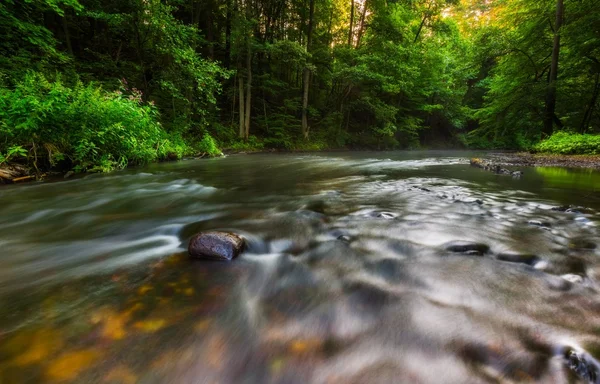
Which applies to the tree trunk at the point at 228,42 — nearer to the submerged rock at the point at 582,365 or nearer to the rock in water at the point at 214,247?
the rock in water at the point at 214,247

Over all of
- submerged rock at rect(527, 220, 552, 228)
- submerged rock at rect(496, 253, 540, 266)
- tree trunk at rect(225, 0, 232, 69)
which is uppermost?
tree trunk at rect(225, 0, 232, 69)

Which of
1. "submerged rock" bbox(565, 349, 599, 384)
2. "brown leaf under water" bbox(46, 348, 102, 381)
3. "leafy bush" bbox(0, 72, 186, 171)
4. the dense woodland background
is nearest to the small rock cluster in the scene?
the dense woodland background

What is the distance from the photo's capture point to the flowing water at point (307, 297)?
4.54 feet

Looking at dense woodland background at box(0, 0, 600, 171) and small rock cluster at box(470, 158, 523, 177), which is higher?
dense woodland background at box(0, 0, 600, 171)

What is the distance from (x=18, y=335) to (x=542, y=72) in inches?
742

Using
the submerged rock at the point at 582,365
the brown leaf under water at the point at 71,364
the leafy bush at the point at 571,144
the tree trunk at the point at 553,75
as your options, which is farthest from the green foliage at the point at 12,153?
the tree trunk at the point at 553,75

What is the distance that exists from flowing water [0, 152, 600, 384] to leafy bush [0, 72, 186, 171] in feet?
8.31

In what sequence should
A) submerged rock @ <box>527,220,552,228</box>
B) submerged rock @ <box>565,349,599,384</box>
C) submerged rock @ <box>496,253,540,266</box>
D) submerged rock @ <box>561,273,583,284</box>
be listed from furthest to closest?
submerged rock @ <box>527,220,552,228</box> → submerged rock @ <box>496,253,540,266</box> → submerged rock @ <box>561,273,583,284</box> → submerged rock @ <box>565,349,599,384</box>

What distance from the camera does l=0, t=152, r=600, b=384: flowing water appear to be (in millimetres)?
1385

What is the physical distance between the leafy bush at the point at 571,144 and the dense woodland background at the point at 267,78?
2.3 inches

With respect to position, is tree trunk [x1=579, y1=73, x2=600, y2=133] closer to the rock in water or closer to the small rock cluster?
the small rock cluster

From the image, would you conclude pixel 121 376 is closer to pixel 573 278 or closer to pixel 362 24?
pixel 573 278

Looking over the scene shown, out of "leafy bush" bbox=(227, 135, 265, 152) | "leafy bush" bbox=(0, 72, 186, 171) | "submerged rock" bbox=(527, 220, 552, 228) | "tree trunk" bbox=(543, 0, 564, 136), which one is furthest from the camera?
"leafy bush" bbox=(227, 135, 265, 152)

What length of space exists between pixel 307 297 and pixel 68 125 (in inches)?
285
